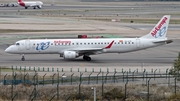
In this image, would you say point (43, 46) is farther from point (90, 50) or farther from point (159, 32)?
point (159, 32)

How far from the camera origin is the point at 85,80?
56.7 metres

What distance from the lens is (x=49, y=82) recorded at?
55.5 m

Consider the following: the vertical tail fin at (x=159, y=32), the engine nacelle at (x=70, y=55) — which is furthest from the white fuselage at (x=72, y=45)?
the engine nacelle at (x=70, y=55)

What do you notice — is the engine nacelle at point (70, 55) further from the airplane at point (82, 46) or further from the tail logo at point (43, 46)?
the tail logo at point (43, 46)

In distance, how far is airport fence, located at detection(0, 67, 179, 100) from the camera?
50.8 metres

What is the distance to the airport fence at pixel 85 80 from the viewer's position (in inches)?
2000

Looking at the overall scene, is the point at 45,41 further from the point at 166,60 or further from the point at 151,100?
the point at 151,100

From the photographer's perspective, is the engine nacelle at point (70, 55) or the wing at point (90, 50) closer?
the engine nacelle at point (70, 55)

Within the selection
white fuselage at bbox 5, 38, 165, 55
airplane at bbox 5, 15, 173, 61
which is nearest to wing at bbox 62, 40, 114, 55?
airplane at bbox 5, 15, 173, 61

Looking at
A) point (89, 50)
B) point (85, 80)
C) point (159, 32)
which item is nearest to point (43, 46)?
point (89, 50)

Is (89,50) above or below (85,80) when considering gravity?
above

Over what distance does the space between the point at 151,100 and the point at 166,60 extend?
27112 millimetres

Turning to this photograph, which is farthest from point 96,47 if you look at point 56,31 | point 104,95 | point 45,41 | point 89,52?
point 56,31

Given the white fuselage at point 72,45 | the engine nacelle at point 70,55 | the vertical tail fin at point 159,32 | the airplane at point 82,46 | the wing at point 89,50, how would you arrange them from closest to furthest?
the engine nacelle at point 70,55 < the wing at point 89,50 < the airplane at point 82,46 < the white fuselage at point 72,45 < the vertical tail fin at point 159,32
